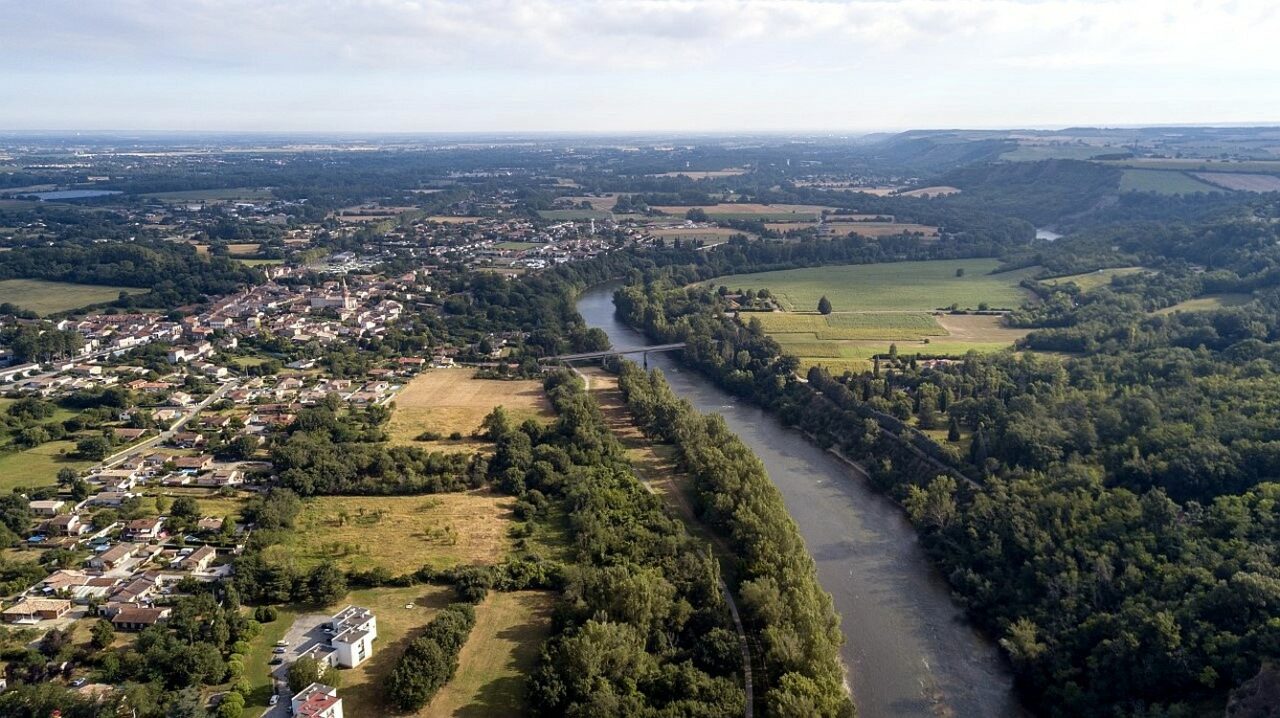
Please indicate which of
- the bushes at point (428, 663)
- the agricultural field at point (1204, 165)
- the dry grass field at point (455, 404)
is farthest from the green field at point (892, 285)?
the bushes at point (428, 663)

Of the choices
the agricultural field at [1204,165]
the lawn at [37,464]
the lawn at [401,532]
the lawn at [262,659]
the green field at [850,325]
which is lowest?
the lawn at [401,532]

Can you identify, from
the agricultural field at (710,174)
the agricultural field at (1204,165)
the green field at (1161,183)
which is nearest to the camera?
the green field at (1161,183)

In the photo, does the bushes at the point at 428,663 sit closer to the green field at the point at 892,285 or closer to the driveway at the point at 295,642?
the driveway at the point at 295,642

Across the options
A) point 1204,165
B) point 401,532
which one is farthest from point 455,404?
point 1204,165

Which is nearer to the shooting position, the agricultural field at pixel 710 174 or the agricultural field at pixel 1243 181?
the agricultural field at pixel 1243 181

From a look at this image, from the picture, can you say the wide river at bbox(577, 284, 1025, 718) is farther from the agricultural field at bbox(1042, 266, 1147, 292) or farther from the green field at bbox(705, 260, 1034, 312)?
the agricultural field at bbox(1042, 266, 1147, 292)

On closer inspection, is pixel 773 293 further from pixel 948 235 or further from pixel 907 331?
pixel 948 235

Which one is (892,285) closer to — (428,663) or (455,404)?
(455,404)
